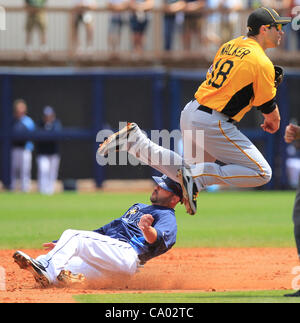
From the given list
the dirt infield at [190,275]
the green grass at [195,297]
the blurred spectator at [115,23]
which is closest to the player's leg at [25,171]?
the blurred spectator at [115,23]

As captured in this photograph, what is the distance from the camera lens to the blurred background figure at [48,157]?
18.5 m

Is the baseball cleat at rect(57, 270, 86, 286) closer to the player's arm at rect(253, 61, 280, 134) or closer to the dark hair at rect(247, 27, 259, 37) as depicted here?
the player's arm at rect(253, 61, 280, 134)

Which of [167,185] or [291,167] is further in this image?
[291,167]

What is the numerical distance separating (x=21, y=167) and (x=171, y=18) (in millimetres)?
5666

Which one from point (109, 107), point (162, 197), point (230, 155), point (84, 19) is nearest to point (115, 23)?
point (84, 19)

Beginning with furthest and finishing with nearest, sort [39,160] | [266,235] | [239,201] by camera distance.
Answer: [39,160] → [239,201] → [266,235]

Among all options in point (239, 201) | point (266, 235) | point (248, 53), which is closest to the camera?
point (248, 53)

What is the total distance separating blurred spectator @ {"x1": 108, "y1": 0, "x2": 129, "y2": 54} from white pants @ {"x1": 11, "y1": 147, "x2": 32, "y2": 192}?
371 cm

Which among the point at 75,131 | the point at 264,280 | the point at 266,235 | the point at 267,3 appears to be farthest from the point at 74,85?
the point at 264,280

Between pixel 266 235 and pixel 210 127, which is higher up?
pixel 210 127

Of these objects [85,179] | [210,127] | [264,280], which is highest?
[210,127]

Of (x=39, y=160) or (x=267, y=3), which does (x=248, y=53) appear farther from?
(x=267, y=3)

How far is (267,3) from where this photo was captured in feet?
66.2

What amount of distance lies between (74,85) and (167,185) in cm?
1371
